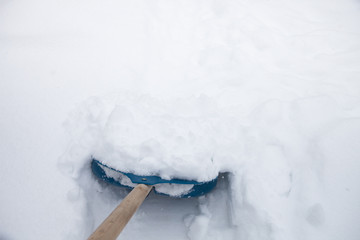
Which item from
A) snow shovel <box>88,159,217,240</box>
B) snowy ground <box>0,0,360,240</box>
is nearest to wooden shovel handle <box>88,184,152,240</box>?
snow shovel <box>88,159,217,240</box>

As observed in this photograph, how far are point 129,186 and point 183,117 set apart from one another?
0.44 meters

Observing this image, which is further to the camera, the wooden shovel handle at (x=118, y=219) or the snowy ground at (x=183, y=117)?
the snowy ground at (x=183, y=117)

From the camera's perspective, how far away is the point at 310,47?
5.84 ft

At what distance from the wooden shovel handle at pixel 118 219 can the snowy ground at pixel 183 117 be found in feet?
0.60

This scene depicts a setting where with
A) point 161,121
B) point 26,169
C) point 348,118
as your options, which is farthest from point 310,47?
point 26,169

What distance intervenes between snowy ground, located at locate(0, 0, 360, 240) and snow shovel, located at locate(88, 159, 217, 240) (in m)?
0.09

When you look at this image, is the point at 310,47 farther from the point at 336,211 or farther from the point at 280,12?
the point at 336,211

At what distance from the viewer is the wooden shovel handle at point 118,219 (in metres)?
0.66

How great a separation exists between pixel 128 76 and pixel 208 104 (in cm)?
56

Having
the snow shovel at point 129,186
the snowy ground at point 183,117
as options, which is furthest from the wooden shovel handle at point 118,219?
the snowy ground at point 183,117

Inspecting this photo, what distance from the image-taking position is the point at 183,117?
119 centimetres

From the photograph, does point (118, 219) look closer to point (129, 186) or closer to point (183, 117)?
point (129, 186)

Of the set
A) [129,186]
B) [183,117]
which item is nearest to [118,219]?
[129,186]

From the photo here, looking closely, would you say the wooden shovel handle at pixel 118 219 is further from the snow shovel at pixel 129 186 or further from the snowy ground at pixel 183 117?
the snowy ground at pixel 183 117
